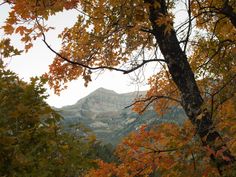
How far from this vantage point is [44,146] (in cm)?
480

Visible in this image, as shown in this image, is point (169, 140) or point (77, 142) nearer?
point (77, 142)

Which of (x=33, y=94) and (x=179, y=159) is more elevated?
(x=33, y=94)

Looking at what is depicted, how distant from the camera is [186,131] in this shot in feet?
18.0

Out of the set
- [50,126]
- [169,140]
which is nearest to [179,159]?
[169,140]

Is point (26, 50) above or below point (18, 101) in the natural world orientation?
above

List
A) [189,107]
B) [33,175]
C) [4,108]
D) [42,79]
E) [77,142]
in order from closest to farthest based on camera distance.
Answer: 1. [33,175]
2. [4,108]
3. [77,142]
4. [42,79]
5. [189,107]

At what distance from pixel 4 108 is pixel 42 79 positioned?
84 cm

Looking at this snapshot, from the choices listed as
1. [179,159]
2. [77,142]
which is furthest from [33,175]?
[179,159]

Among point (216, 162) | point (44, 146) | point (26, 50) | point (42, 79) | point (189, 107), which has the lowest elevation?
point (216, 162)

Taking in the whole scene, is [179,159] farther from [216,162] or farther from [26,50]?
[26,50]

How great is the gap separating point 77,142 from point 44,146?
0.46m

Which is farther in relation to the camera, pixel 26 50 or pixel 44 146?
pixel 26 50

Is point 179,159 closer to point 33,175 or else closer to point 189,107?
point 189,107

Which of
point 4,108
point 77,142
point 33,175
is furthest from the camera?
point 77,142
